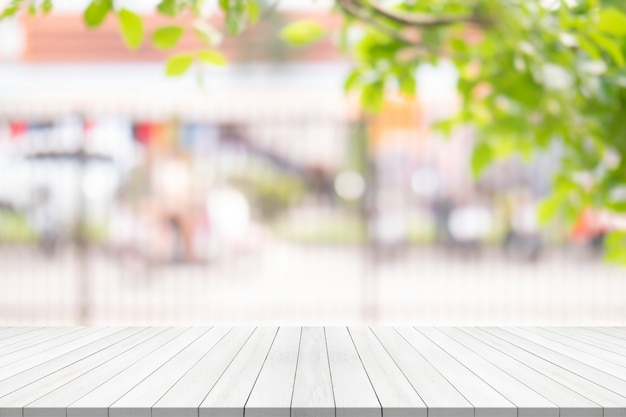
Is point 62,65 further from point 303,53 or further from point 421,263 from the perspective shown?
point 421,263

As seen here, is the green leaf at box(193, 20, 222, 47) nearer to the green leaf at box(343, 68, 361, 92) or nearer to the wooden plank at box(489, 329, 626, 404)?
the green leaf at box(343, 68, 361, 92)

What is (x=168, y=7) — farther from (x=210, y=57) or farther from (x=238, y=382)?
(x=238, y=382)

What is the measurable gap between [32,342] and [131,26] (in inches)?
68.9

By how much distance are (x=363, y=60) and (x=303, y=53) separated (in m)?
9.58

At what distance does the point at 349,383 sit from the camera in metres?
2.05

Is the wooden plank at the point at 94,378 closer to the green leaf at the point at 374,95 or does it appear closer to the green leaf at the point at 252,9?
the green leaf at the point at 252,9

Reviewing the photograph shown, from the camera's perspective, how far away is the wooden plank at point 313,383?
1768 mm

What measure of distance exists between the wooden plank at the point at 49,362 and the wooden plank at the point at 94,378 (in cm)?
14

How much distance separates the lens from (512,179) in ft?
25.0

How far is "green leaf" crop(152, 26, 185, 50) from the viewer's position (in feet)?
5.59

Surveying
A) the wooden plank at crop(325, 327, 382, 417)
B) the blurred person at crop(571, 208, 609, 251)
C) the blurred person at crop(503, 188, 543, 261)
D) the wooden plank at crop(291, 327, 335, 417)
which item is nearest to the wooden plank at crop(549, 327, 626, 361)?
the wooden plank at crop(325, 327, 382, 417)

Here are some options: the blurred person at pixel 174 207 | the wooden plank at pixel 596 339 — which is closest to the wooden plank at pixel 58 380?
the wooden plank at pixel 596 339
